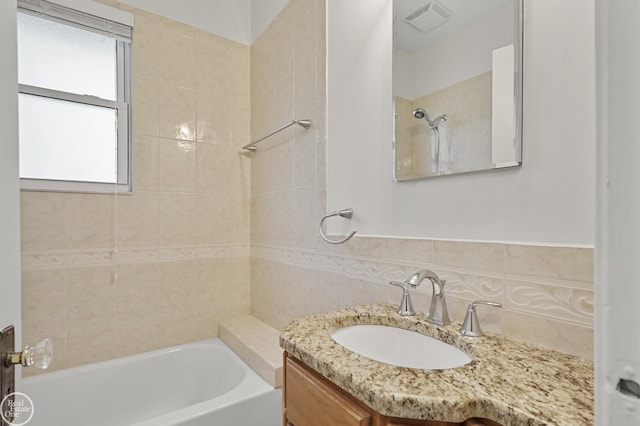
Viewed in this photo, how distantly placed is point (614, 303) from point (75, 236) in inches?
84.4

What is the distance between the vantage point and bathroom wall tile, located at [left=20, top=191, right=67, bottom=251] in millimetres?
1595

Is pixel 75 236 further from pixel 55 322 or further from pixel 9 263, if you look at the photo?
pixel 9 263

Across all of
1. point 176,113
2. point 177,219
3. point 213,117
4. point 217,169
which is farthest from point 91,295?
point 213,117

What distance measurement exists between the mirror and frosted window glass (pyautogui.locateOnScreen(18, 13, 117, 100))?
169cm

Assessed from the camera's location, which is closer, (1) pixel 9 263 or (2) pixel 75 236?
(1) pixel 9 263

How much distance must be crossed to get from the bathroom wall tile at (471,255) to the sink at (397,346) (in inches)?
9.7

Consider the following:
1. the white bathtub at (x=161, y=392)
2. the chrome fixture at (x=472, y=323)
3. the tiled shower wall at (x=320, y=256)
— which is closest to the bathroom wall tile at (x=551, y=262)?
the tiled shower wall at (x=320, y=256)

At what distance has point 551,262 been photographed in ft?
2.61

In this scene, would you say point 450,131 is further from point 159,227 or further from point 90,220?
point 90,220

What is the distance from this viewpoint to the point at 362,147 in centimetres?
139

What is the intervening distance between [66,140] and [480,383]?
220 centimetres

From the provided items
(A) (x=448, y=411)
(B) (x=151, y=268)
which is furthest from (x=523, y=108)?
(B) (x=151, y=268)

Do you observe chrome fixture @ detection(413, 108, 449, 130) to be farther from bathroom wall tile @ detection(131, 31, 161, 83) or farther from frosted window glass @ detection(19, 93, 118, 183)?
frosted window glass @ detection(19, 93, 118, 183)

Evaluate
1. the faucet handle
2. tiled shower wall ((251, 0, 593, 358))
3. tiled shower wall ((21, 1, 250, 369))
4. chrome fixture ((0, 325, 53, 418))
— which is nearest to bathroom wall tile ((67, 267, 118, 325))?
tiled shower wall ((21, 1, 250, 369))
